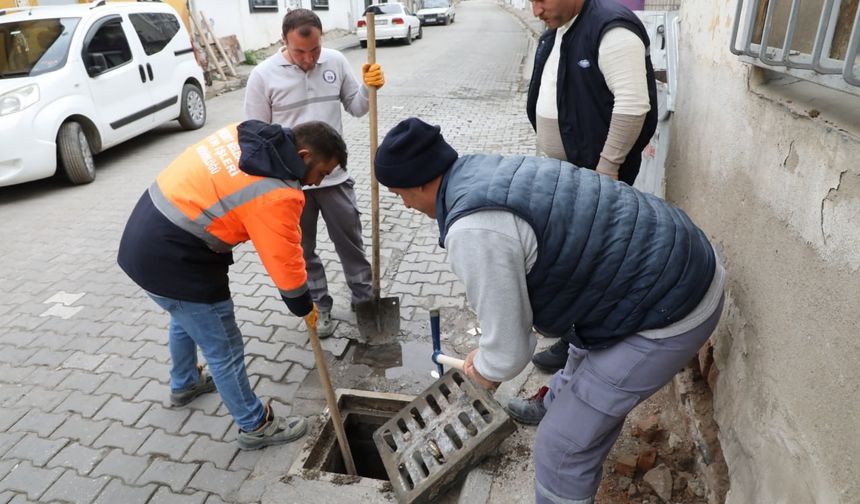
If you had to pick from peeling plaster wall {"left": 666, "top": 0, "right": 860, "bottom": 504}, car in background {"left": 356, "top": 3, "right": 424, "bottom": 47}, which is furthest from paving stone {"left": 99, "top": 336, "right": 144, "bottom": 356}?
car in background {"left": 356, "top": 3, "right": 424, "bottom": 47}

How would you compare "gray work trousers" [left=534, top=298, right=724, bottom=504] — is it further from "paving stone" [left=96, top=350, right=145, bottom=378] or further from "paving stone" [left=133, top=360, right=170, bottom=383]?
"paving stone" [left=96, top=350, right=145, bottom=378]

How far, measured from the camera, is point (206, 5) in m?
14.6

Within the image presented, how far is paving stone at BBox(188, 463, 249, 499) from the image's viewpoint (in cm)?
269

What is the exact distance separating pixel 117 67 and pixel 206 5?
8408 millimetres

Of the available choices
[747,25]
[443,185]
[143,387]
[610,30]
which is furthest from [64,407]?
[747,25]

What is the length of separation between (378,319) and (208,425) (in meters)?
1.20

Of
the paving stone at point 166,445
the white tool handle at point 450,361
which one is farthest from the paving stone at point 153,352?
the white tool handle at point 450,361

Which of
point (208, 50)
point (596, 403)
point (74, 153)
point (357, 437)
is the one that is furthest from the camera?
point (208, 50)

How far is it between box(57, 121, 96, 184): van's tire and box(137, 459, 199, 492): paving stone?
16.5 feet

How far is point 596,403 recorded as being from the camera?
1.93m

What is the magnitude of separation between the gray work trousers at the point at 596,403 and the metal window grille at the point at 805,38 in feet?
2.52

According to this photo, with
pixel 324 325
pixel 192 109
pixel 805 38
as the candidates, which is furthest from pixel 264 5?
pixel 805 38

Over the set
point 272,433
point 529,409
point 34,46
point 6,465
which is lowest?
point 6,465

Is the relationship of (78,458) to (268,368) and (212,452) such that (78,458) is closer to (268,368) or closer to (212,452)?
(212,452)
